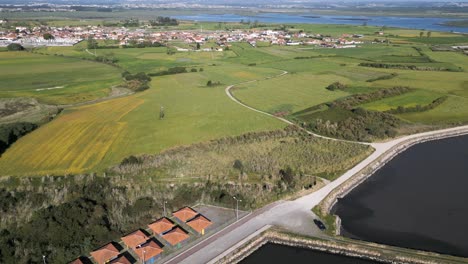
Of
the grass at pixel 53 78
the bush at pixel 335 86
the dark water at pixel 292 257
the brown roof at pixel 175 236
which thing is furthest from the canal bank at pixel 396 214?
the grass at pixel 53 78

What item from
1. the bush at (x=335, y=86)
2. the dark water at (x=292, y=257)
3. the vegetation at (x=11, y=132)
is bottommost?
the dark water at (x=292, y=257)

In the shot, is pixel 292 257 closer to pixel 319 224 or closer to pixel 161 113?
pixel 319 224

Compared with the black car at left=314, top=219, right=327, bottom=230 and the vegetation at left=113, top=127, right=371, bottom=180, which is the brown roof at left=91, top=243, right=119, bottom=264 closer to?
the vegetation at left=113, top=127, right=371, bottom=180

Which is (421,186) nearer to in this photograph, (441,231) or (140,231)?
(441,231)

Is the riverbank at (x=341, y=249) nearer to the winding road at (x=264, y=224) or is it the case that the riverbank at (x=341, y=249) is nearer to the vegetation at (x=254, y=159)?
the winding road at (x=264, y=224)

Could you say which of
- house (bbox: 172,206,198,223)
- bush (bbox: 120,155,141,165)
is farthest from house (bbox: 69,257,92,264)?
bush (bbox: 120,155,141,165)

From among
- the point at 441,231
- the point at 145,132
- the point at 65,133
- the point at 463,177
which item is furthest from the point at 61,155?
the point at 463,177
